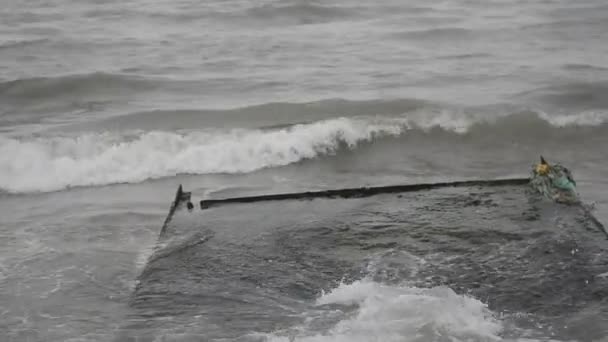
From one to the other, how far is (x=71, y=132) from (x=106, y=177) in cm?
268

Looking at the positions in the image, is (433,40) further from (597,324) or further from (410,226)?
(597,324)

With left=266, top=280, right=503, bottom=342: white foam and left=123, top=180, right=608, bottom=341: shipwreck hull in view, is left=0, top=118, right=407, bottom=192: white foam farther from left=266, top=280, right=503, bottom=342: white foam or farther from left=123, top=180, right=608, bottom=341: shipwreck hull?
left=266, top=280, right=503, bottom=342: white foam

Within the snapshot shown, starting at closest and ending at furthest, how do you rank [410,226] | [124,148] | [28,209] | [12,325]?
[12,325], [410,226], [28,209], [124,148]

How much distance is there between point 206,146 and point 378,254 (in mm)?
7004

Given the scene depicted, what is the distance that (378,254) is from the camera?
327 inches

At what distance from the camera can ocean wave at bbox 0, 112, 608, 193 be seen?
13.9 m

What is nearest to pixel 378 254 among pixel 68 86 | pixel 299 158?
pixel 299 158

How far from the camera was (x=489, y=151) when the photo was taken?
14.4 metres

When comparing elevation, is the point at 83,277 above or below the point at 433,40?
below

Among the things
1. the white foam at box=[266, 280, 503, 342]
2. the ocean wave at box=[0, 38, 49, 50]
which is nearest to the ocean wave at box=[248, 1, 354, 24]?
the ocean wave at box=[0, 38, 49, 50]

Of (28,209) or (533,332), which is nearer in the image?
(533,332)

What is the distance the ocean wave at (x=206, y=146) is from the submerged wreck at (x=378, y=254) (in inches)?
157

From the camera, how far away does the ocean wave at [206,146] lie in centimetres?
1388

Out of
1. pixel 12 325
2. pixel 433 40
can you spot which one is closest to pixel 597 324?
pixel 12 325
